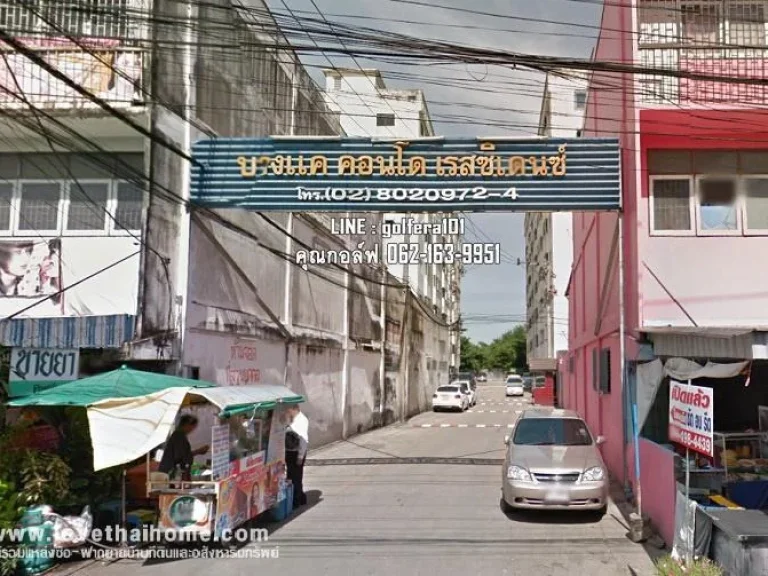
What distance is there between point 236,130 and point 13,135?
4.26 meters

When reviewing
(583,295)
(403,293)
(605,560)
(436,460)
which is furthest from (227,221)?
(403,293)

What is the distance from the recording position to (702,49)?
11914 millimetres

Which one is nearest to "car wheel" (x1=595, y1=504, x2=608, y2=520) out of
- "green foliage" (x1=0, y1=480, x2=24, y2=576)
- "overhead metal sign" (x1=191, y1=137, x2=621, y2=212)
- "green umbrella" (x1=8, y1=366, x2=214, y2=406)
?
"overhead metal sign" (x1=191, y1=137, x2=621, y2=212)

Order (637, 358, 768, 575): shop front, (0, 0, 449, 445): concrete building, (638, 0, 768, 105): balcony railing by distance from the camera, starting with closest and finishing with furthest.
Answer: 1. (637, 358, 768, 575): shop front
2. (0, 0, 449, 445): concrete building
3. (638, 0, 768, 105): balcony railing

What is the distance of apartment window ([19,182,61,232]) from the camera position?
11758 mm

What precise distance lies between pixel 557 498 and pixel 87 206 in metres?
8.83

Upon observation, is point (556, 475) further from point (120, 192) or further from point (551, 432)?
point (120, 192)

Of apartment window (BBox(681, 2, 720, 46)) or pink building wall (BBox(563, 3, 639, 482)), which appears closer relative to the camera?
pink building wall (BBox(563, 3, 639, 482))

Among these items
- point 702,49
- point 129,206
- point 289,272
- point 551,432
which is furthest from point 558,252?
point 129,206

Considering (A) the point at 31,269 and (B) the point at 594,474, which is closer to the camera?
(B) the point at 594,474

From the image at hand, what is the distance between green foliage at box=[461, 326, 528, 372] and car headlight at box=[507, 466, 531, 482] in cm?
8242

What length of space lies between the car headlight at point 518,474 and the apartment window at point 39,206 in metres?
8.33

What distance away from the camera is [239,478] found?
905 cm

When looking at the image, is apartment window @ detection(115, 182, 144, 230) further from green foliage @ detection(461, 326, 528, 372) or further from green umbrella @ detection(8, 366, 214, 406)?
green foliage @ detection(461, 326, 528, 372)
